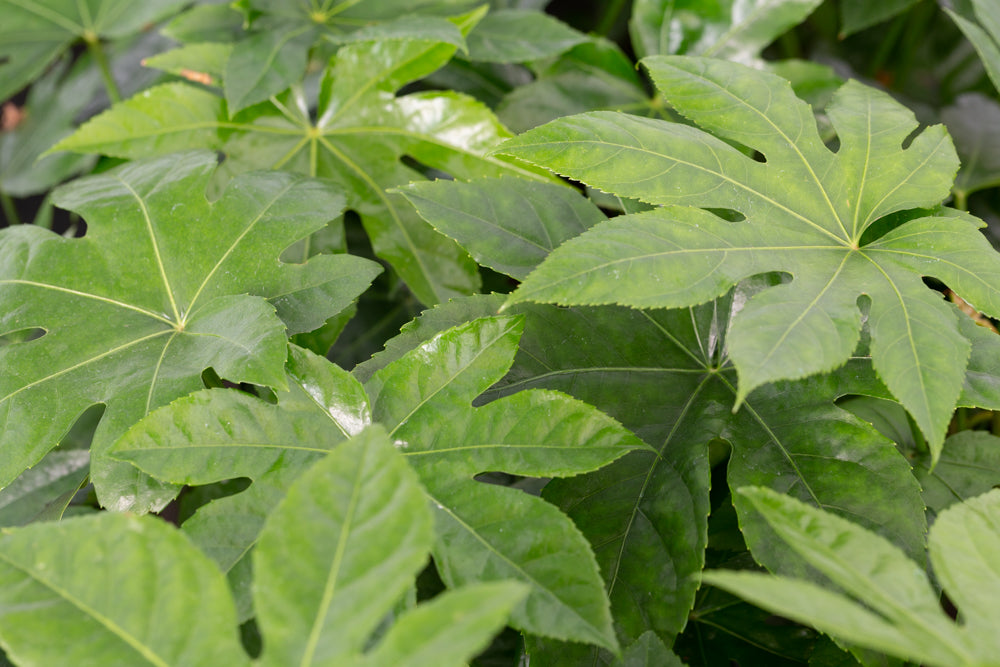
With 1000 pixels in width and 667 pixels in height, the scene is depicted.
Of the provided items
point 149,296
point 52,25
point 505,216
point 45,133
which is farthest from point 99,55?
point 505,216

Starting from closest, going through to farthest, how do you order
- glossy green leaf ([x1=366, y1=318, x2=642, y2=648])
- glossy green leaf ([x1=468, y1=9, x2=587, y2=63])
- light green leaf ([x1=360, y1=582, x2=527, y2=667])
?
1. light green leaf ([x1=360, y1=582, x2=527, y2=667])
2. glossy green leaf ([x1=366, y1=318, x2=642, y2=648])
3. glossy green leaf ([x1=468, y1=9, x2=587, y2=63])

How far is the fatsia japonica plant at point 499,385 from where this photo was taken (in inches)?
16.0

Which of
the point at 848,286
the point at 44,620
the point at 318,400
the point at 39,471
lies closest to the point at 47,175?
the point at 39,471

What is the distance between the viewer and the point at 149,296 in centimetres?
68

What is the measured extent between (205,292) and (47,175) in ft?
2.41

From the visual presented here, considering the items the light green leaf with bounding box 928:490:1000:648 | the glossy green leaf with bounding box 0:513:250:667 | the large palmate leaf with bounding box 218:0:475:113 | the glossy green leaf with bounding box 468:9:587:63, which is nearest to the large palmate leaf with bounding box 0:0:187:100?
the large palmate leaf with bounding box 218:0:475:113

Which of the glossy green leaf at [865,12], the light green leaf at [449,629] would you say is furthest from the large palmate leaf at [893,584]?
the glossy green leaf at [865,12]

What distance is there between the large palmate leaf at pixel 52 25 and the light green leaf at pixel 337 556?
96 centimetres

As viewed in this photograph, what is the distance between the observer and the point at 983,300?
0.57 meters

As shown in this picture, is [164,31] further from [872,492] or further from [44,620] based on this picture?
[872,492]

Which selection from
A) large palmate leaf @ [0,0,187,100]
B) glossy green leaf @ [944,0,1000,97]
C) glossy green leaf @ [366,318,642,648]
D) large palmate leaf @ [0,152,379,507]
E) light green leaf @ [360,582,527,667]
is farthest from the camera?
large palmate leaf @ [0,0,187,100]

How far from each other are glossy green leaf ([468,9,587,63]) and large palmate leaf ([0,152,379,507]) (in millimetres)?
359

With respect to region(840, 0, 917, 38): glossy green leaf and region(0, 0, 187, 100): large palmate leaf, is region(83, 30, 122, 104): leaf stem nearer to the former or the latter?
region(0, 0, 187, 100): large palmate leaf

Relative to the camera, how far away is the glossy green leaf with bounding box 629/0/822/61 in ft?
3.31
